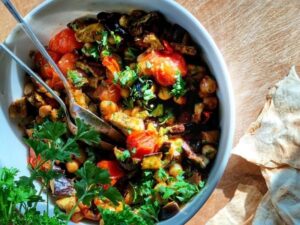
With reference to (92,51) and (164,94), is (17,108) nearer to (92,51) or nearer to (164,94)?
(92,51)

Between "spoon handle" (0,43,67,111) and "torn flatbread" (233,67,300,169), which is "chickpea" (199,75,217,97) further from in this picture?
"spoon handle" (0,43,67,111)

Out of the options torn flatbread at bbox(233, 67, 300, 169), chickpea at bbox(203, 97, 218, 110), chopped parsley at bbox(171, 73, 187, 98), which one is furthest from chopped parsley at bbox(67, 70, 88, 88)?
torn flatbread at bbox(233, 67, 300, 169)

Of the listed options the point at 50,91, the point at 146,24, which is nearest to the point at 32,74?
the point at 50,91

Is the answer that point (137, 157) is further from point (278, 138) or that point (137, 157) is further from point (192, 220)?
point (278, 138)

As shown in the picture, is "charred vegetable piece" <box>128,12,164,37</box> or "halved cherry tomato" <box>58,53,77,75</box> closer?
"charred vegetable piece" <box>128,12,164,37</box>

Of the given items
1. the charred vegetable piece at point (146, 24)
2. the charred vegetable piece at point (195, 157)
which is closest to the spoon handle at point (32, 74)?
the charred vegetable piece at point (146, 24)

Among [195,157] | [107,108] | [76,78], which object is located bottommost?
[195,157]

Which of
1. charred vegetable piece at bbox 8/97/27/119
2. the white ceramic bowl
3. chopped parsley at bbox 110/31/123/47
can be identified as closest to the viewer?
the white ceramic bowl
